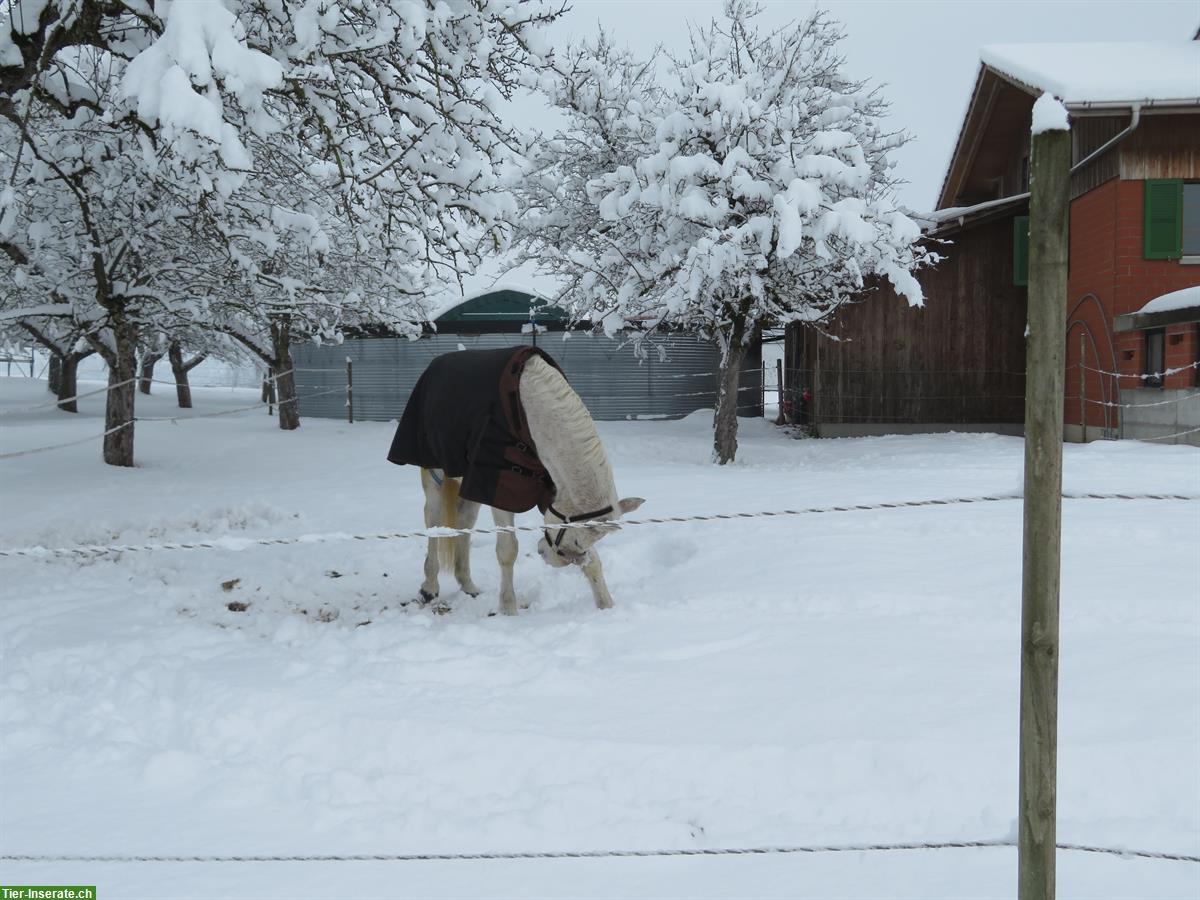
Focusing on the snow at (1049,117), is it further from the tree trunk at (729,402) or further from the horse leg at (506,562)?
the tree trunk at (729,402)

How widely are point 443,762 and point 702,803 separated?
3.50 feet

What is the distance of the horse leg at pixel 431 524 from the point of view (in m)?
6.39

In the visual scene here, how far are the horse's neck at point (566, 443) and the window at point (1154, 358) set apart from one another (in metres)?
10.8

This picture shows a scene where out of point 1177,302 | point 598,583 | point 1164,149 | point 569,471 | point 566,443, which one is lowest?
point 598,583

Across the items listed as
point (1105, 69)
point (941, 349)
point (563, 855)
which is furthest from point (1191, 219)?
point (563, 855)

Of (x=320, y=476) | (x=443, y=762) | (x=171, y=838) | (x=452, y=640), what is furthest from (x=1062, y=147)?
(x=320, y=476)

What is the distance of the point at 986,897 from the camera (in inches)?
104

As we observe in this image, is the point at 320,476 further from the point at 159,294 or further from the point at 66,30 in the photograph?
the point at 66,30

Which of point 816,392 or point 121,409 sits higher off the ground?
point 816,392

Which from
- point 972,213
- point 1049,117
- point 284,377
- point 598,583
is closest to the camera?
point 1049,117

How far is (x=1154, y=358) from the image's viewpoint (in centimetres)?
1325

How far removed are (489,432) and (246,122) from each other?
2.55 m

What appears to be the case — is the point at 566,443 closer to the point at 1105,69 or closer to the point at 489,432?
the point at 489,432

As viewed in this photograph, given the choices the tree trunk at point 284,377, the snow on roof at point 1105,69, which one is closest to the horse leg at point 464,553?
the snow on roof at point 1105,69
